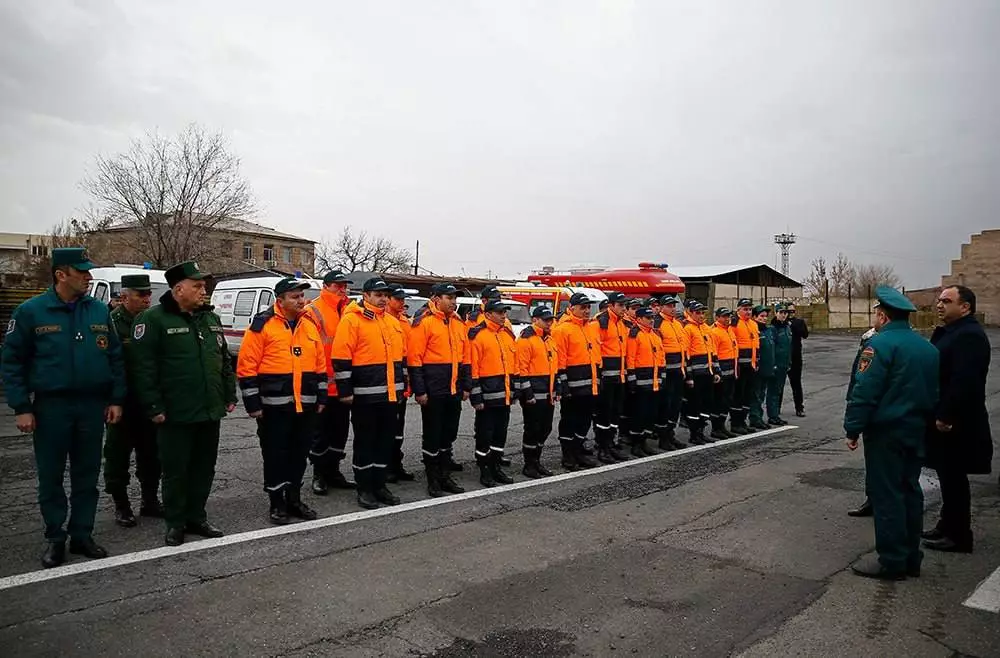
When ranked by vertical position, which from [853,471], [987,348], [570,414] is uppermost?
[987,348]

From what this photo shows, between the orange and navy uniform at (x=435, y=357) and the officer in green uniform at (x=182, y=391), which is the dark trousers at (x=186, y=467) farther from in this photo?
the orange and navy uniform at (x=435, y=357)

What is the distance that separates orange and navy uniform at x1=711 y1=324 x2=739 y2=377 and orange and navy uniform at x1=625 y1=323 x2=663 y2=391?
196 cm

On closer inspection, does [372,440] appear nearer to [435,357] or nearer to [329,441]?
[329,441]

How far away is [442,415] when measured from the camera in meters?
7.15

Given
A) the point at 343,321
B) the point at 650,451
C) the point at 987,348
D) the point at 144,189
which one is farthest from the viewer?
the point at 144,189

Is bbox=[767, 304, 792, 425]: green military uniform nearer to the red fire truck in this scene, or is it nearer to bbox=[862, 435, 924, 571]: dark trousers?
bbox=[862, 435, 924, 571]: dark trousers

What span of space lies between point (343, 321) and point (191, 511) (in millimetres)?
2001

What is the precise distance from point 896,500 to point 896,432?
0.47 metres

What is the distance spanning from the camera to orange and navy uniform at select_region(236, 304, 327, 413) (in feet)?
18.9

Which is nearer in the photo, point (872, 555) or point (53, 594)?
point (53, 594)

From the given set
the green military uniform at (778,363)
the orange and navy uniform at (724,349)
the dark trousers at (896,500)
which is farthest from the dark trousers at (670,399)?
the dark trousers at (896,500)

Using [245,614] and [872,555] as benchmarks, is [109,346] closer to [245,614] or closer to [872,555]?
[245,614]

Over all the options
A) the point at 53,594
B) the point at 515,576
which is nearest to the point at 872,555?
the point at 515,576

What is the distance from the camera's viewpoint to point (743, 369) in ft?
37.5
